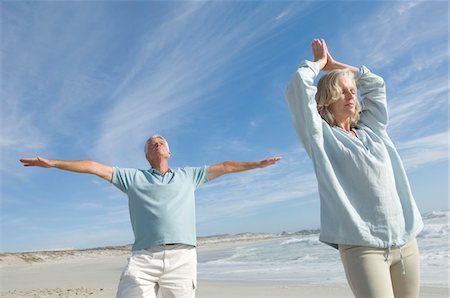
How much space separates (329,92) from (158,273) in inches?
82.6

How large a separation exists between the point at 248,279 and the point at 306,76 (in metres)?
9.42

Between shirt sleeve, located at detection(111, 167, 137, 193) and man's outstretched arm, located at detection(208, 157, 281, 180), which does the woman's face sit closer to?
man's outstretched arm, located at detection(208, 157, 281, 180)

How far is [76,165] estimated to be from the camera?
3.74m

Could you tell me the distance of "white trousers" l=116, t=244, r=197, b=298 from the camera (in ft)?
12.0

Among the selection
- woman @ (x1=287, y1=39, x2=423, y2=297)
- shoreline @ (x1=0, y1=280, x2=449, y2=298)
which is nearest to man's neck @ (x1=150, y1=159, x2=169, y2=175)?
woman @ (x1=287, y1=39, x2=423, y2=297)

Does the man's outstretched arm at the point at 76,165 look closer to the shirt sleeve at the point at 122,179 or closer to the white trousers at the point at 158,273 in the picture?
the shirt sleeve at the point at 122,179

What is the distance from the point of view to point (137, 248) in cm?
377

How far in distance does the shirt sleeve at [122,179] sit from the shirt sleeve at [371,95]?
6.83ft

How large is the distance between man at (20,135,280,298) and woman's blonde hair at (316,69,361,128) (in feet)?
5.63

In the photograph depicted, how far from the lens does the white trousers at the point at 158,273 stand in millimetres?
3654

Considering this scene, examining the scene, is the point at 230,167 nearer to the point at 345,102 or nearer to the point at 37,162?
the point at 37,162

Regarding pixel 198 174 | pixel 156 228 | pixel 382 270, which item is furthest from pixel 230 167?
pixel 382 270

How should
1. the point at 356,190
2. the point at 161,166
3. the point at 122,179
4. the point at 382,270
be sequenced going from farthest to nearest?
the point at 161,166
the point at 122,179
the point at 356,190
the point at 382,270

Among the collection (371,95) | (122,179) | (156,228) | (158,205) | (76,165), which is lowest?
(156,228)
